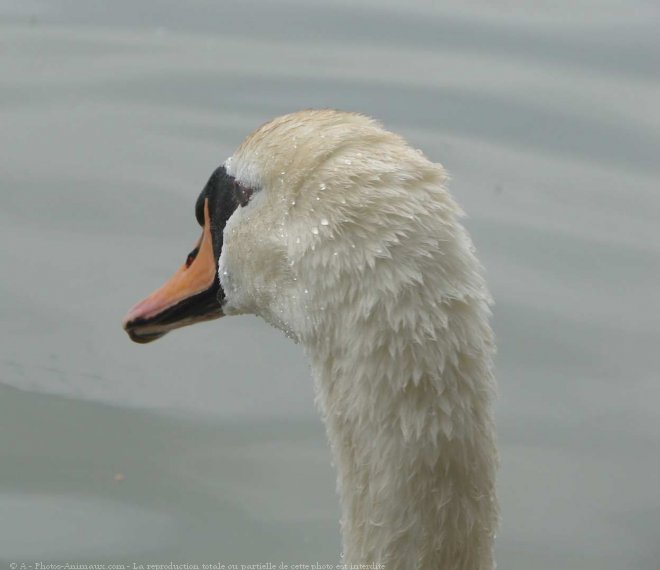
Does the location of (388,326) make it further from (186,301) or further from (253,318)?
(253,318)

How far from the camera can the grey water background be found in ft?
16.2

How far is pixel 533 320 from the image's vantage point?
18.9 ft

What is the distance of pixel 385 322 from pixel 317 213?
301 millimetres

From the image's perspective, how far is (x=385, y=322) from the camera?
2.84 meters

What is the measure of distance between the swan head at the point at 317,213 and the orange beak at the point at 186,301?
107 mm

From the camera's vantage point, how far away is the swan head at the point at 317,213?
2.84 m

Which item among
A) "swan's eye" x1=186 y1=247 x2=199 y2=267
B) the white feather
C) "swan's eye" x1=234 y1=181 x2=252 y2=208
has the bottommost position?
the white feather

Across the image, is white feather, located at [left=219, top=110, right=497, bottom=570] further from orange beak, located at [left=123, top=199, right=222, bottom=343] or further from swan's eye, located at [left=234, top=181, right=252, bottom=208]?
orange beak, located at [left=123, top=199, right=222, bottom=343]

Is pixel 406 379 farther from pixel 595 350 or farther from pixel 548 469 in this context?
pixel 595 350

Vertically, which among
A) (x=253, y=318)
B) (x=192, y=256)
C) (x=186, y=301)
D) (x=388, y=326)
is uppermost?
(x=253, y=318)

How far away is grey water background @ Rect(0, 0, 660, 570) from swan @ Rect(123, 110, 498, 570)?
67.3 inches

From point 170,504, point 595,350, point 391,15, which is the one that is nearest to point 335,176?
point 170,504

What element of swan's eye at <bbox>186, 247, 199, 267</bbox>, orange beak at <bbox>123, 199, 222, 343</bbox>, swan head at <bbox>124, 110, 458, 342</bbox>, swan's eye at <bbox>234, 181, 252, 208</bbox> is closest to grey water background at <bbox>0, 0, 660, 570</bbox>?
orange beak at <bbox>123, 199, 222, 343</bbox>

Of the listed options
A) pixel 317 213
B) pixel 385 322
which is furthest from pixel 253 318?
pixel 385 322
